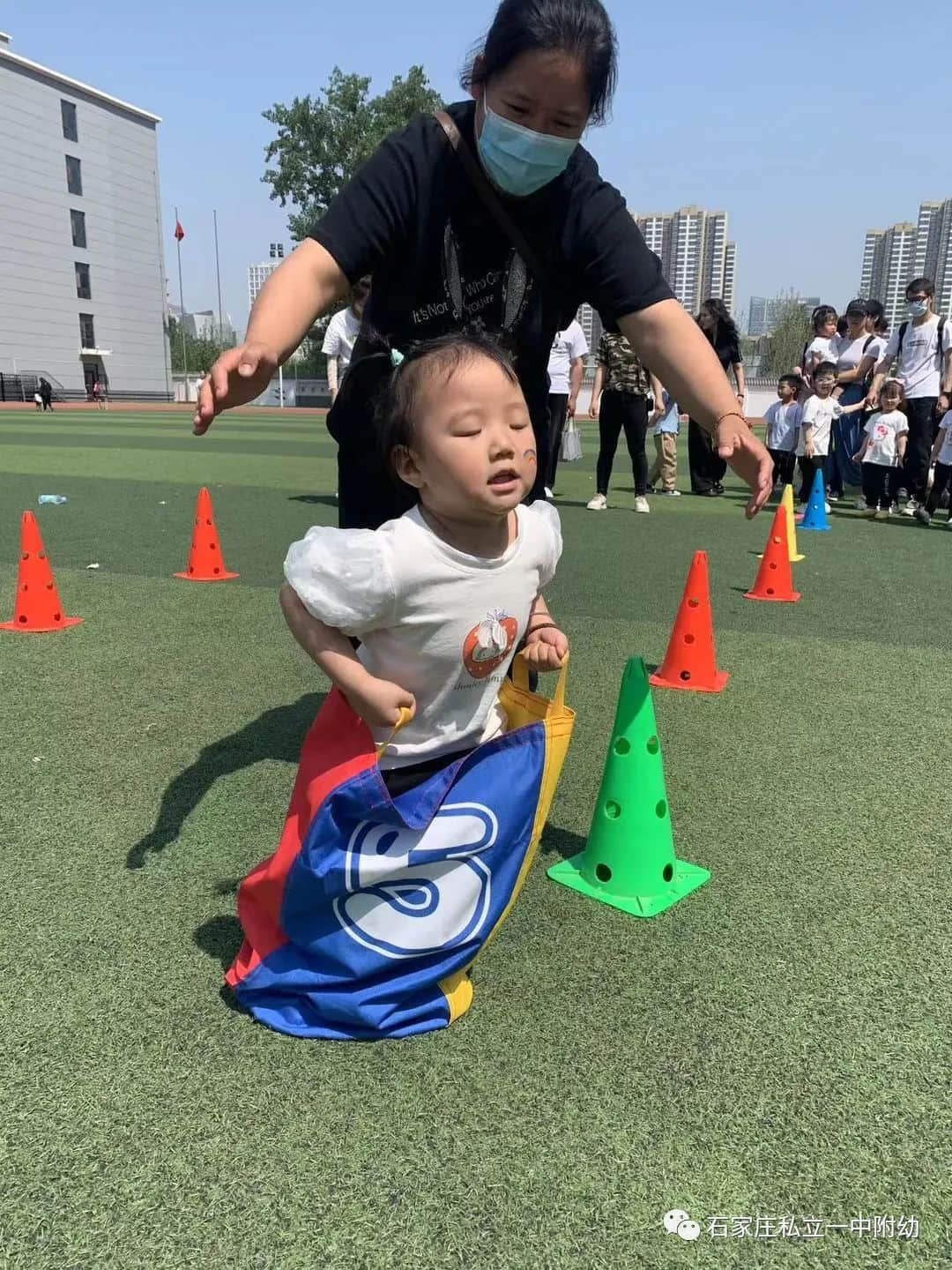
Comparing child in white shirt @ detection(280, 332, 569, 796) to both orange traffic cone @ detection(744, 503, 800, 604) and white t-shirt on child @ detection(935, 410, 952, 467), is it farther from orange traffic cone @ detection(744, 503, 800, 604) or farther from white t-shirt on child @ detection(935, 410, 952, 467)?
white t-shirt on child @ detection(935, 410, 952, 467)

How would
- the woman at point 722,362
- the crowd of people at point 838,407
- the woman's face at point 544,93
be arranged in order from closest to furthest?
1. the woman's face at point 544,93
2. the crowd of people at point 838,407
3. the woman at point 722,362

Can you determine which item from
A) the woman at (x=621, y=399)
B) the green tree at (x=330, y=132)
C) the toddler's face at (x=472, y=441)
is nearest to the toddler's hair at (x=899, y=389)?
the woman at (x=621, y=399)

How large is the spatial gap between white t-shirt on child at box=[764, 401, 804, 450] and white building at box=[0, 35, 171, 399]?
5175 cm

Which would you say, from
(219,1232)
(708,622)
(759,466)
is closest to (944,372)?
(708,622)

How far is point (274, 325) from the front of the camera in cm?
196

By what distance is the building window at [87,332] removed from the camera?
57.8 metres

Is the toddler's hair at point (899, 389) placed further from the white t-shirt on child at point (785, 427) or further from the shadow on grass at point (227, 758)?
the shadow on grass at point (227, 758)

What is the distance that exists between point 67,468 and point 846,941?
13.4m

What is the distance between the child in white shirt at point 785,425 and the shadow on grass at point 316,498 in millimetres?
5214

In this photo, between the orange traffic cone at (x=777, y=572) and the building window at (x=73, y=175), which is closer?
the orange traffic cone at (x=777, y=572)

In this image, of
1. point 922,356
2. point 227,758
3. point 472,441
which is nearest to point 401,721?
point 472,441

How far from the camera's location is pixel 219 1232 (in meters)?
1.45

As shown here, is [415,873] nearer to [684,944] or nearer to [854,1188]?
[684,944]

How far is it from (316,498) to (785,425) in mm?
5769
